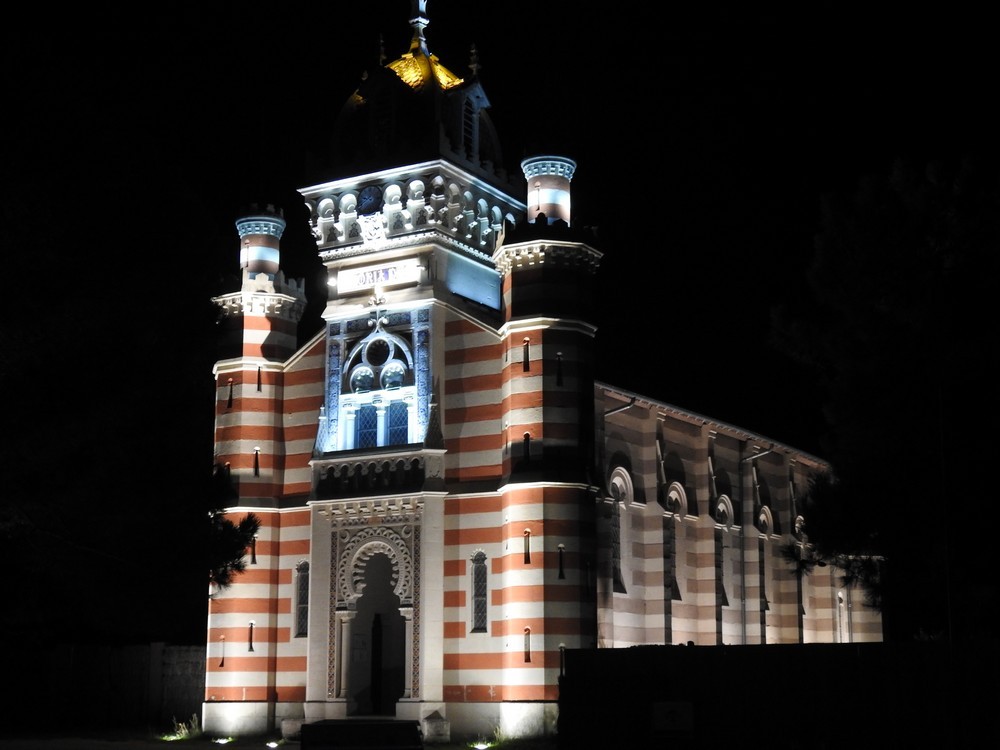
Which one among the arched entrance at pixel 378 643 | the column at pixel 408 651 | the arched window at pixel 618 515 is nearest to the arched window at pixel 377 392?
the arched entrance at pixel 378 643

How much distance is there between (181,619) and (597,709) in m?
7.76

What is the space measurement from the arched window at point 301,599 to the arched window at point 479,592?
4.65 metres

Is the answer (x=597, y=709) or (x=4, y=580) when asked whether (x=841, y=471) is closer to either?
(x=597, y=709)

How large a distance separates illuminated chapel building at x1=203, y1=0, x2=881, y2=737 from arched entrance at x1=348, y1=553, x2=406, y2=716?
0.06 m

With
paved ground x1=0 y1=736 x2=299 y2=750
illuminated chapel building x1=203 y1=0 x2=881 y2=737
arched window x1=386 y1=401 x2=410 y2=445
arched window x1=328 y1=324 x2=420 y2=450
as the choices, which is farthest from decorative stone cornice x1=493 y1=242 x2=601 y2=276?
paved ground x1=0 y1=736 x2=299 y2=750

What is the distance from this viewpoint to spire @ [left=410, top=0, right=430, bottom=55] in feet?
130

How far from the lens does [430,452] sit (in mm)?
35250

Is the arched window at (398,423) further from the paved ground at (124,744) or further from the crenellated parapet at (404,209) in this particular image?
the paved ground at (124,744)

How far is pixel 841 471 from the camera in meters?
27.3

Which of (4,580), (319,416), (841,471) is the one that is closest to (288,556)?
(319,416)

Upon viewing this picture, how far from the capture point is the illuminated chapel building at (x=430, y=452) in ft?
111

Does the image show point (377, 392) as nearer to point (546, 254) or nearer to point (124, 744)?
point (546, 254)

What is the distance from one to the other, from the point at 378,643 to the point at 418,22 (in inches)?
663

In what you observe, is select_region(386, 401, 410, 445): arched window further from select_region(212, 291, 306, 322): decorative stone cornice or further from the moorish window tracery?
select_region(212, 291, 306, 322): decorative stone cornice
